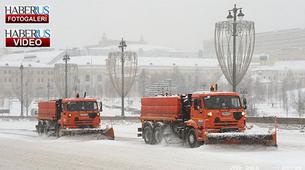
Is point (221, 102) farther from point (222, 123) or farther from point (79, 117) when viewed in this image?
point (79, 117)

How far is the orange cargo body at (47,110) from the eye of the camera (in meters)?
36.4

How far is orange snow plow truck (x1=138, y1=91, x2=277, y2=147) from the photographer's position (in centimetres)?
2298

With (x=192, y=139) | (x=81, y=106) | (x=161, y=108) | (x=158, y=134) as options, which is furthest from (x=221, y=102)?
(x=81, y=106)

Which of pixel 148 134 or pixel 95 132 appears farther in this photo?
pixel 95 132

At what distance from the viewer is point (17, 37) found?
32562 millimetres

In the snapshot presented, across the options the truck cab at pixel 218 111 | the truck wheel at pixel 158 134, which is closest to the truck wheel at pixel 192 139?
the truck cab at pixel 218 111

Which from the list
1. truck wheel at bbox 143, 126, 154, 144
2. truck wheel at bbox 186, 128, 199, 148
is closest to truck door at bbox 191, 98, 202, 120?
truck wheel at bbox 186, 128, 199, 148

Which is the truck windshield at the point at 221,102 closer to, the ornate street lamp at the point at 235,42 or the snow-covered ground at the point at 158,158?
the snow-covered ground at the point at 158,158

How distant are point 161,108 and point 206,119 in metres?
4.23

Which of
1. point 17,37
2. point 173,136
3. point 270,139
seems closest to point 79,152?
point 173,136

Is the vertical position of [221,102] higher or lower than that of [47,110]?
higher

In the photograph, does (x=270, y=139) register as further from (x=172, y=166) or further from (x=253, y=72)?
(x=253, y=72)

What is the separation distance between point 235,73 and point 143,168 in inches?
791

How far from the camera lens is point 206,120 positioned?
23859mm
